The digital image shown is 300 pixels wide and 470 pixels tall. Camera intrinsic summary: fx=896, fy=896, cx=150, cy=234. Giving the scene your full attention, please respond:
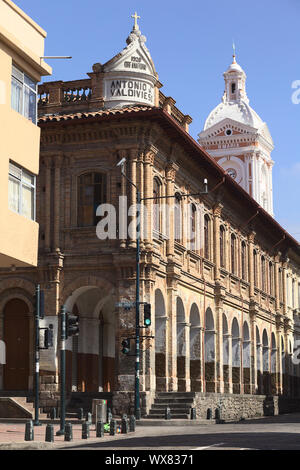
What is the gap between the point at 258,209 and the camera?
162 ft

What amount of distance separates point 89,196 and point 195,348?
895cm

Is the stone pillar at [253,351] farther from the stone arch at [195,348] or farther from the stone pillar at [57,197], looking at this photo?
the stone pillar at [57,197]

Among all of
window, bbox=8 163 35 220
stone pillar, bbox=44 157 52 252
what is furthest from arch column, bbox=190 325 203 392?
window, bbox=8 163 35 220

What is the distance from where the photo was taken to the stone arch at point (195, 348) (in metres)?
39.1

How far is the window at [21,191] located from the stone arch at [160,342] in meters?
11.1

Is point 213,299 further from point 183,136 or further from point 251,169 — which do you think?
point 251,169

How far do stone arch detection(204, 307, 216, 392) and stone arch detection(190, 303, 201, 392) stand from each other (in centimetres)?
134

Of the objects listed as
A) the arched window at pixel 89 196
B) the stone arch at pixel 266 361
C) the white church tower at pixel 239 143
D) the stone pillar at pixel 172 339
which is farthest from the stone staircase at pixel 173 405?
the white church tower at pixel 239 143

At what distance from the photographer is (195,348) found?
39.4m

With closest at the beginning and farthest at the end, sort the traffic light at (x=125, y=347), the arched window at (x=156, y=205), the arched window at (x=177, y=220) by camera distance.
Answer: the traffic light at (x=125, y=347) < the arched window at (x=156, y=205) < the arched window at (x=177, y=220)

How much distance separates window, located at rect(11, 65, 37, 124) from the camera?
23.9m

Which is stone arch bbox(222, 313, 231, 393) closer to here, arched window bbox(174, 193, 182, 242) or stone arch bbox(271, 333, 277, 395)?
arched window bbox(174, 193, 182, 242)
